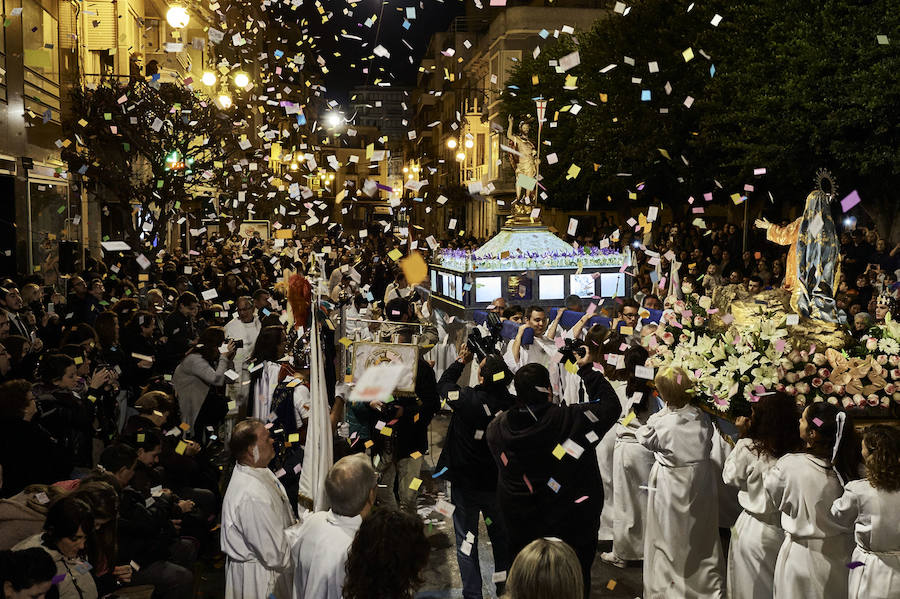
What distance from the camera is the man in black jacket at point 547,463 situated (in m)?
5.27

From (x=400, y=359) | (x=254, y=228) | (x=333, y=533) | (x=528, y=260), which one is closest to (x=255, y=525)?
(x=333, y=533)

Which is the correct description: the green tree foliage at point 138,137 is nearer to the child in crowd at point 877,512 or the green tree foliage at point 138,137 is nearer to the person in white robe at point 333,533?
the person in white robe at point 333,533

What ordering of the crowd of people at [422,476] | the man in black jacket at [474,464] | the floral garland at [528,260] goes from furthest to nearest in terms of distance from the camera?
the floral garland at [528,260] → the man in black jacket at [474,464] → the crowd of people at [422,476]

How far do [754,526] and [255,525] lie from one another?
3051mm

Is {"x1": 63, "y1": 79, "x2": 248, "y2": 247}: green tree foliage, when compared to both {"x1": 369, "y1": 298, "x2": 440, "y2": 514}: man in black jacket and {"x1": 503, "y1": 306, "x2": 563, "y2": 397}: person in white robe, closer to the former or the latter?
{"x1": 503, "y1": 306, "x2": 563, "y2": 397}: person in white robe

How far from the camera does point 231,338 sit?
10789mm

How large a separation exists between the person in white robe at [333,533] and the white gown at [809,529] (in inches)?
96.5

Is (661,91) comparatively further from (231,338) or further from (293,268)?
(231,338)

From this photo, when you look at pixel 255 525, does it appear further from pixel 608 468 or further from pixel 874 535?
pixel 608 468

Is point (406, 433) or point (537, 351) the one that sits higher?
point (537, 351)

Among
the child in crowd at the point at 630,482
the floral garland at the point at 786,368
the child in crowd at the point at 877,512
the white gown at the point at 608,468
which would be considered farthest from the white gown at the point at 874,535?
the white gown at the point at 608,468

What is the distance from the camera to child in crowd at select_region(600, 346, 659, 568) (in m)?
7.32

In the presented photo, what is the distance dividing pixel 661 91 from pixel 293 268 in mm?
14527

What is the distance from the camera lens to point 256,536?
4.94 meters
